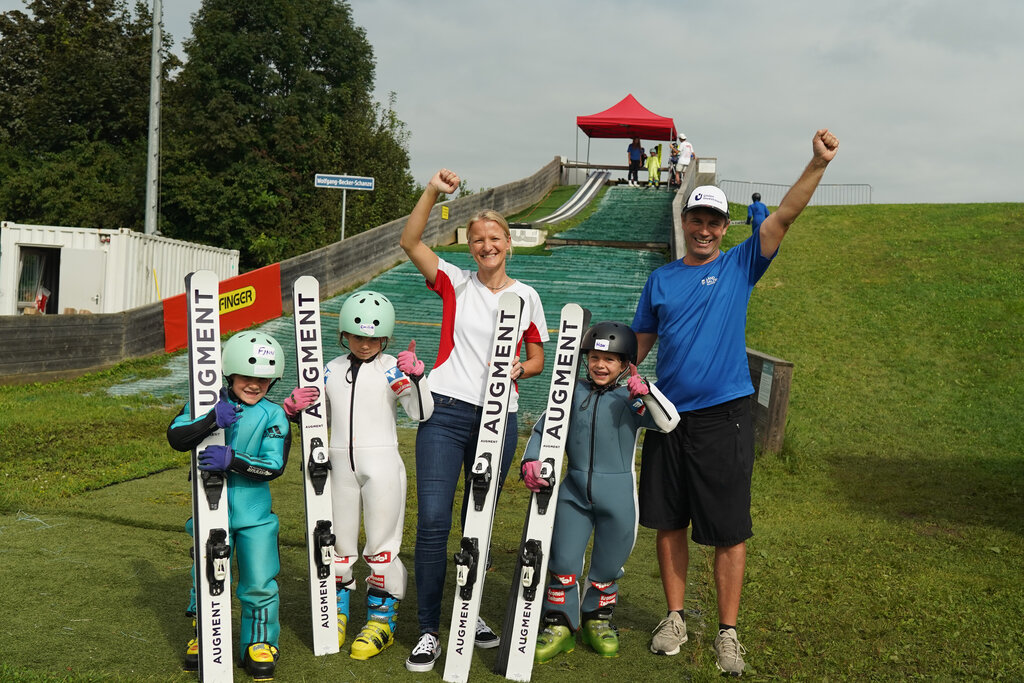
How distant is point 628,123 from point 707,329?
3370cm

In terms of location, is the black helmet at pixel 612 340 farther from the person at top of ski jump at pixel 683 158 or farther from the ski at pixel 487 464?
the person at top of ski jump at pixel 683 158

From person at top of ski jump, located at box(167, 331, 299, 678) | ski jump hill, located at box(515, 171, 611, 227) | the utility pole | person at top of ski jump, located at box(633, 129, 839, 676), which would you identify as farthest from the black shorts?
ski jump hill, located at box(515, 171, 611, 227)

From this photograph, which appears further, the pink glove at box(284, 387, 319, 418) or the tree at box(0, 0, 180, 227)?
the tree at box(0, 0, 180, 227)

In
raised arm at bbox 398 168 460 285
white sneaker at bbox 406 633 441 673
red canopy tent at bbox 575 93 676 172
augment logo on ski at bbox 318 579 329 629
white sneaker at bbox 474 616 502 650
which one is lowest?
white sneaker at bbox 474 616 502 650

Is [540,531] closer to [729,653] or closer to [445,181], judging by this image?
[729,653]

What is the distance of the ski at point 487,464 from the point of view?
4.19 metres

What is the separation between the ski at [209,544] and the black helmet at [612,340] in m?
1.88

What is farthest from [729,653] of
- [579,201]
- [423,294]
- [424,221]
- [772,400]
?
[579,201]

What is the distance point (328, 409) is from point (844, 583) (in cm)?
373

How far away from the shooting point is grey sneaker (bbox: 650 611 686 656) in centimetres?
450

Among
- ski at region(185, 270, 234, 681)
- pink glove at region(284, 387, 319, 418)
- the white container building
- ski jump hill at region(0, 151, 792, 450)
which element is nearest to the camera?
ski at region(185, 270, 234, 681)

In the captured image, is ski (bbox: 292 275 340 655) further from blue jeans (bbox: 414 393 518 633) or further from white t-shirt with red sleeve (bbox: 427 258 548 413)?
white t-shirt with red sleeve (bbox: 427 258 548 413)

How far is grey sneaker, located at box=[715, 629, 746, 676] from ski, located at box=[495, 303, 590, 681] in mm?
940

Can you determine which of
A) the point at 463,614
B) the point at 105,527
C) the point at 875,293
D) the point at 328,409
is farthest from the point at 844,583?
the point at 875,293
